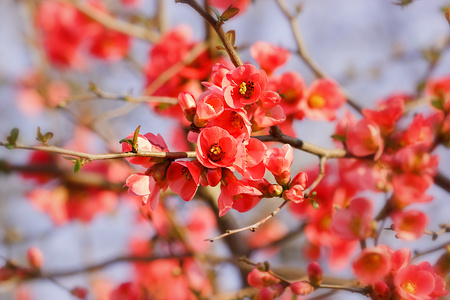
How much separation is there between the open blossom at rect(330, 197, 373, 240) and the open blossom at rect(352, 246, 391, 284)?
79 millimetres

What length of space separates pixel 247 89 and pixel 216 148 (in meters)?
0.13

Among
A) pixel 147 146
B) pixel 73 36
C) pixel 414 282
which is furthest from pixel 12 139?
pixel 73 36

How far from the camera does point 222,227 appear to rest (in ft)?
5.95

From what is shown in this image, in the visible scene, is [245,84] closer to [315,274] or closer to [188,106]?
[188,106]

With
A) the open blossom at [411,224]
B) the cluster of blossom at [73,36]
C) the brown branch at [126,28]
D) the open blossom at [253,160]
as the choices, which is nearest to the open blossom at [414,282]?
the open blossom at [411,224]

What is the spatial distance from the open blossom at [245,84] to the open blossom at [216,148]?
70 millimetres

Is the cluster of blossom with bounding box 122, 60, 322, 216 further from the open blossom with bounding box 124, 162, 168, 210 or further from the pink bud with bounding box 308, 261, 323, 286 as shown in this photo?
the pink bud with bounding box 308, 261, 323, 286

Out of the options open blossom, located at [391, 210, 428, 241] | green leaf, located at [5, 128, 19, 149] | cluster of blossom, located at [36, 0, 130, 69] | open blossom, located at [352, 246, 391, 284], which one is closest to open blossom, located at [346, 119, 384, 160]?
open blossom, located at [391, 210, 428, 241]

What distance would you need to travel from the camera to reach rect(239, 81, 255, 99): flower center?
0.73 m

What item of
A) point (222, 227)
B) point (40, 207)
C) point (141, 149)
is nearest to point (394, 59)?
point (222, 227)

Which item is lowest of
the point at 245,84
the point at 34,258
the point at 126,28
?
the point at 34,258

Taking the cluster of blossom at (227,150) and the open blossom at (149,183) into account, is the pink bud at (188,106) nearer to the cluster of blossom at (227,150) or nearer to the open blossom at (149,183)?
the cluster of blossom at (227,150)

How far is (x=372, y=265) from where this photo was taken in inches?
32.3

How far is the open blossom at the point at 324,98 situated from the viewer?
1.20m
